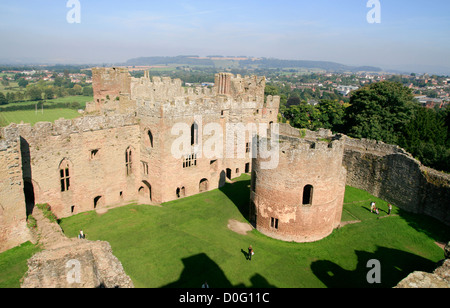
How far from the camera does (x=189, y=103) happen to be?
→ 26.7 m

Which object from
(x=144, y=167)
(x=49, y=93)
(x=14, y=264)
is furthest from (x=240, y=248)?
(x=49, y=93)

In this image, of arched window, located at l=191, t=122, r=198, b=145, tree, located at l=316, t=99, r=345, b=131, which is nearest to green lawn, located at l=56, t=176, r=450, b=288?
arched window, located at l=191, t=122, r=198, b=145

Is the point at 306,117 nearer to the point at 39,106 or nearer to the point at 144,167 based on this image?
the point at 144,167

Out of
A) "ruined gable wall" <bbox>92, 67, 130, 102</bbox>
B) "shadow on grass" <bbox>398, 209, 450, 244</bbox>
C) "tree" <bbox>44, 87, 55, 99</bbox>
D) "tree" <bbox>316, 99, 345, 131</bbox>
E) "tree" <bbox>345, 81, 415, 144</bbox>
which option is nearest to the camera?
"shadow on grass" <bbox>398, 209, 450, 244</bbox>

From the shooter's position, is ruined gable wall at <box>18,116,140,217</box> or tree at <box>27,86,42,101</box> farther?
tree at <box>27,86,42,101</box>

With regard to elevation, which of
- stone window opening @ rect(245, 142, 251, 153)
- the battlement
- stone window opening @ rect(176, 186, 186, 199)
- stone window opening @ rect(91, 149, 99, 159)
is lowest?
stone window opening @ rect(176, 186, 186, 199)

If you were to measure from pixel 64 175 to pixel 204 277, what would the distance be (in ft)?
42.4

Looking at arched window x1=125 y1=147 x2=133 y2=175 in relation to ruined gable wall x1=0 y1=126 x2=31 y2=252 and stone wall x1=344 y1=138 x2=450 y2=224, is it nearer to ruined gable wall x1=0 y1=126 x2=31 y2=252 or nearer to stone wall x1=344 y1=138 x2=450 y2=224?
ruined gable wall x1=0 y1=126 x2=31 y2=252

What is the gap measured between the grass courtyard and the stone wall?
117 centimetres

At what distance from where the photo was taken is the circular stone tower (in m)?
20.4

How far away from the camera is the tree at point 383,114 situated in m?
38.7

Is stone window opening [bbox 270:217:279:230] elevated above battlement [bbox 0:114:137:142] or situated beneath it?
situated beneath
